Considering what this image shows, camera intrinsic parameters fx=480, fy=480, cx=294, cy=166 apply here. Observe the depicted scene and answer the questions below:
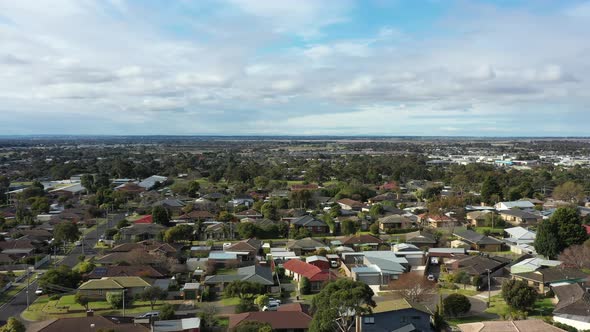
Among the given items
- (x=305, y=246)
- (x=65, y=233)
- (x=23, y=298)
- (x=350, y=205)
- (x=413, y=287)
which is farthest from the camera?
(x=350, y=205)

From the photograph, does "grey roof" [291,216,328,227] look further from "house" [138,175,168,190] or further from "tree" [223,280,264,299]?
"house" [138,175,168,190]

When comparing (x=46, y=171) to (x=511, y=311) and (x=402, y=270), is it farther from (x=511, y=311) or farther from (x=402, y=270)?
(x=511, y=311)

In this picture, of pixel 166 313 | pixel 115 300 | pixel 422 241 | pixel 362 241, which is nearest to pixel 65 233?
pixel 115 300

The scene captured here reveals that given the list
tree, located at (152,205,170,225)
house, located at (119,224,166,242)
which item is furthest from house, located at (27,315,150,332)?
tree, located at (152,205,170,225)

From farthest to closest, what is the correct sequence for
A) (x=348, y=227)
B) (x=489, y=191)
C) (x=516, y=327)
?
(x=489, y=191) < (x=348, y=227) < (x=516, y=327)

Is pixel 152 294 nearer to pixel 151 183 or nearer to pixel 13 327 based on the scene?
pixel 13 327

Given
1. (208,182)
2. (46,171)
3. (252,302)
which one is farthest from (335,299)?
(46,171)
